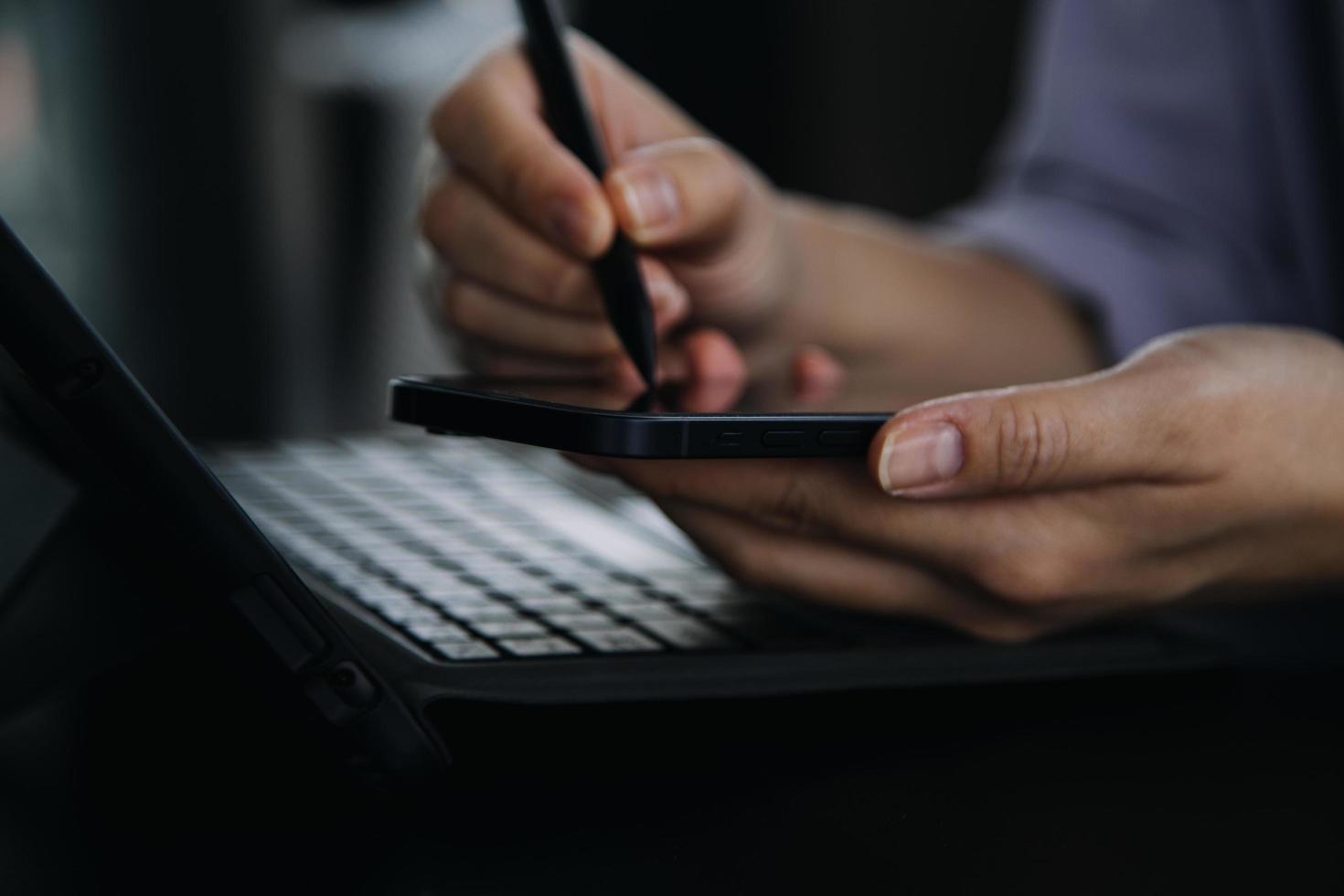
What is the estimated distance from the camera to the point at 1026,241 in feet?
2.41

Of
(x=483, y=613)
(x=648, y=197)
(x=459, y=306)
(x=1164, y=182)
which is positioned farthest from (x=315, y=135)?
(x=483, y=613)

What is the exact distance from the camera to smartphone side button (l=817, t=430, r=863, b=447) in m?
0.27

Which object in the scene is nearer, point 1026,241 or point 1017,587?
point 1017,587

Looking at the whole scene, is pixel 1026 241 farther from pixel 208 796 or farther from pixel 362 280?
pixel 362 280

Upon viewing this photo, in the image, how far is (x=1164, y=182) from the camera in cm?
75

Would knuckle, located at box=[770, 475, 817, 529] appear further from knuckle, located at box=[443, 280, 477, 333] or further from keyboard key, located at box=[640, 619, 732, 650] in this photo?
knuckle, located at box=[443, 280, 477, 333]

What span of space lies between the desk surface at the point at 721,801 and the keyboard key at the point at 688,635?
0.02 m

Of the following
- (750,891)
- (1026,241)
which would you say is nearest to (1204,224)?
(1026,241)

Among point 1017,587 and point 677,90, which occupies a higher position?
point 677,90

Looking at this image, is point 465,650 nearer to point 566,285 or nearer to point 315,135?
point 566,285

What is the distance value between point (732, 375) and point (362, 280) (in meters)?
1.80

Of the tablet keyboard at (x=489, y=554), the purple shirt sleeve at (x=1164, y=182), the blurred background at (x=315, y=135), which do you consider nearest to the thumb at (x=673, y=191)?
the tablet keyboard at (x=489, y=554)

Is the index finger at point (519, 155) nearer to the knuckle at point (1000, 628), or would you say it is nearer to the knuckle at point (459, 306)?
the knuckle at point (459, 306)

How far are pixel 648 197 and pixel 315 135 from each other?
6.14ft
